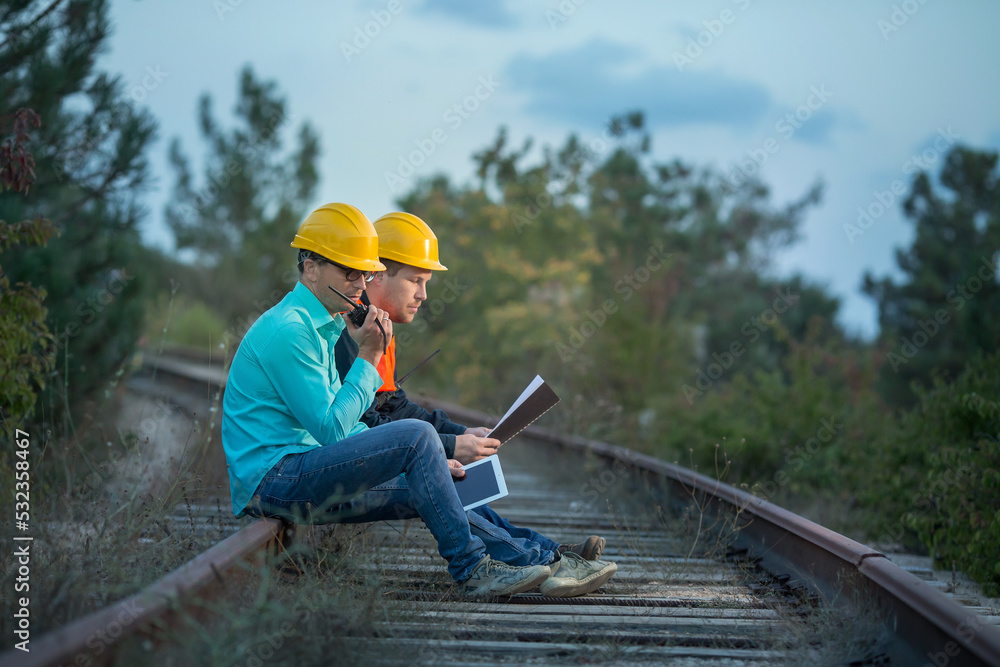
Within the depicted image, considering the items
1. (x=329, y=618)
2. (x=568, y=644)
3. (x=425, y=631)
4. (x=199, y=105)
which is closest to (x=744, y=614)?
(x=568, y=644)

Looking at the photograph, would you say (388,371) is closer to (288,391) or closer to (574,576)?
(288,391)

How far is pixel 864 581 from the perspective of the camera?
3.48 metres

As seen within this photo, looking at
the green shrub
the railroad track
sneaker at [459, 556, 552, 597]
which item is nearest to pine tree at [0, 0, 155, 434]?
the railroad track

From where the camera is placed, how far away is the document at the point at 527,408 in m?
4.12

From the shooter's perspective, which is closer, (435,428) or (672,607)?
(672,607)

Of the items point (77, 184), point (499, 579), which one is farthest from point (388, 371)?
point (77, 184)

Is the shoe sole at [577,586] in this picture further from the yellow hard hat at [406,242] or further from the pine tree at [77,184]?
the pine tree at [77,184]

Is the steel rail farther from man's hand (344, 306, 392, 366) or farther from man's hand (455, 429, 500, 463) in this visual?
man's hand (344, 306, 392, 366)

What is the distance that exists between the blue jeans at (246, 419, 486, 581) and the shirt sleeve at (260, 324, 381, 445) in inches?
4.2

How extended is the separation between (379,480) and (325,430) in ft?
1.10

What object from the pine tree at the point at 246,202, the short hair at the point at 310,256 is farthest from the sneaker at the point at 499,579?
the pine tree at the point at 246,202

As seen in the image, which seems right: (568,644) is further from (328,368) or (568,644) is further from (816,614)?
(328,368)

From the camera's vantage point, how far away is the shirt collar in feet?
12.4

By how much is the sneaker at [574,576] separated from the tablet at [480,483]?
43 centimetres
